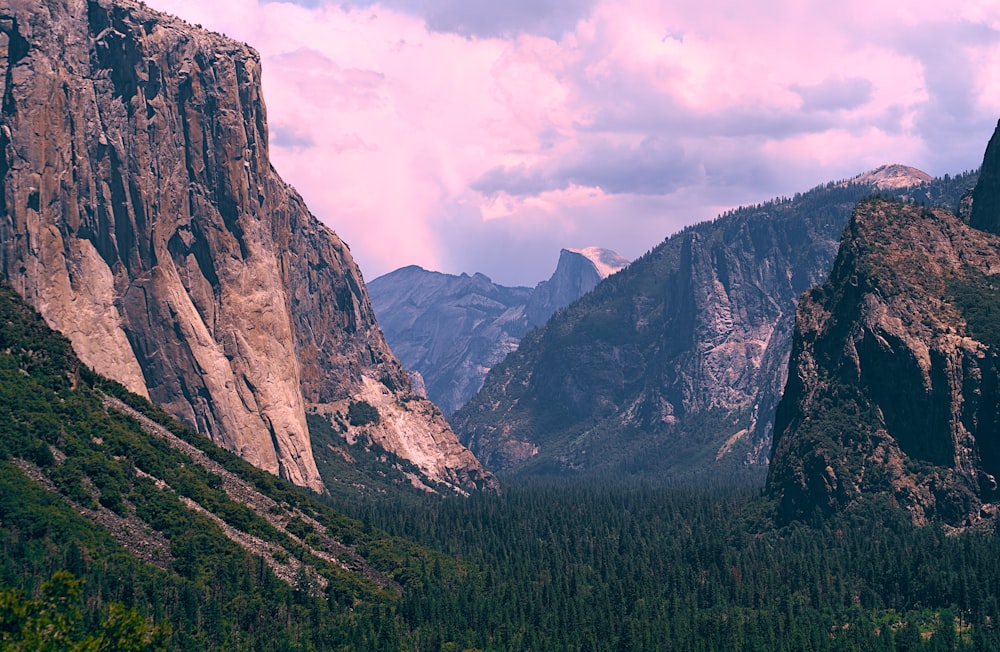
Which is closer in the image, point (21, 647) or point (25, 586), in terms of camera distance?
point (21, 647)

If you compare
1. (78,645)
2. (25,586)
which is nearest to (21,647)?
(78,645)

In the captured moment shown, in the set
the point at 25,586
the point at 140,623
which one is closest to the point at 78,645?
the point at 140,623

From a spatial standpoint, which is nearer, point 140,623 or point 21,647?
point 21,647

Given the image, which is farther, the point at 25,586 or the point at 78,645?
the point at 25,586

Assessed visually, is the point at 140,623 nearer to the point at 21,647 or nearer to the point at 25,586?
the point at 21,647

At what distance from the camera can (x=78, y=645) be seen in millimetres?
161000

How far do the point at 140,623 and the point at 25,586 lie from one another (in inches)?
1475

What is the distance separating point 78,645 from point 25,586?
39704mm

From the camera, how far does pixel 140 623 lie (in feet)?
548

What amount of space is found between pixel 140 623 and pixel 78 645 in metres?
8.16

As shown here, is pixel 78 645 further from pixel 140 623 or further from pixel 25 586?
pixel 25 586

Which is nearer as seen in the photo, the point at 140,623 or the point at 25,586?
the point at 140,623

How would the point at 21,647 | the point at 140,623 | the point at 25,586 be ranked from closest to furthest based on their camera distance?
the point at 21,647
the point at 140,623
the point at 25,586

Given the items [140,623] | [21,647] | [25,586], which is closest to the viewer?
[21,647]
